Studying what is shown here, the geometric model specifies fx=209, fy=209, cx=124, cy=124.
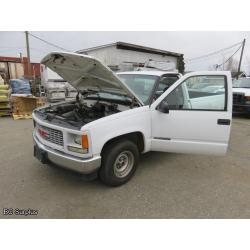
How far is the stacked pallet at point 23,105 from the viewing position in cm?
909

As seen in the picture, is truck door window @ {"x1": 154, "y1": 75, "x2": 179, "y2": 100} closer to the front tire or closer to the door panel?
the door panel

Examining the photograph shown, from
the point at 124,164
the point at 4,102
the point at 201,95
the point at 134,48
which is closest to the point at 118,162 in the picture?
the point at 124,164

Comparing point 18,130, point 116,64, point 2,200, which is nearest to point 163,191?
point 2,200

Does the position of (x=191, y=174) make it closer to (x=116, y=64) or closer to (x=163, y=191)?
(x=163, y=191)

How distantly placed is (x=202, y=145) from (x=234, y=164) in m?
1.27

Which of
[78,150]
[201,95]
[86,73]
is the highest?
[86,73]

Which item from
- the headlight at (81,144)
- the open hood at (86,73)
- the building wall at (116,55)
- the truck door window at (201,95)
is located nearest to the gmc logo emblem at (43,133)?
the headlight at (81,144)

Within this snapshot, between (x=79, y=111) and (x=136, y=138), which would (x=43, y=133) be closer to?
(x=79, y=111)

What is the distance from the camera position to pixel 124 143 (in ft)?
10.6

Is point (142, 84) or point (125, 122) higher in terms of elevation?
point (142, 84)

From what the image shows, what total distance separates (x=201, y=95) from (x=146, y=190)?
2.06 metres

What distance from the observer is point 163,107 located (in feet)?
11.1

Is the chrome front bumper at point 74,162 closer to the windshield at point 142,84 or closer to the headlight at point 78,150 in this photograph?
the headlight at point 78,150

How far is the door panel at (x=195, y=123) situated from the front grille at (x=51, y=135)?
4.95 ft
